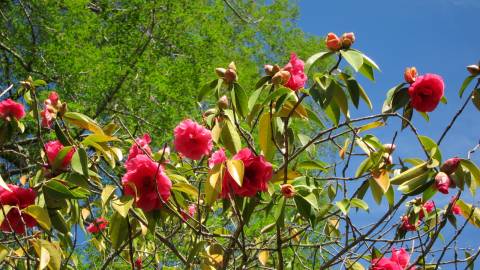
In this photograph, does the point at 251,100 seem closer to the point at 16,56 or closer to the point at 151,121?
the point at 151,121

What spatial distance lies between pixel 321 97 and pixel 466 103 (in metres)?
0.42

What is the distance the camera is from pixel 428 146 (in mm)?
1642

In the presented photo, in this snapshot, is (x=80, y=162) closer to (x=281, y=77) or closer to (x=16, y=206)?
(x=16, y=206)

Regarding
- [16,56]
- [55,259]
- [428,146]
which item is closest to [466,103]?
[428,146]

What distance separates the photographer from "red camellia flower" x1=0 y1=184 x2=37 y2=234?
5.17ft

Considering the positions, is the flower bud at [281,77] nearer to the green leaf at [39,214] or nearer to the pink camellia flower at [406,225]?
the green leaf at [39,214]

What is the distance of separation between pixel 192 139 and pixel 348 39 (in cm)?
50

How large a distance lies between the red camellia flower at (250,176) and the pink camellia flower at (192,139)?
0.60 ft

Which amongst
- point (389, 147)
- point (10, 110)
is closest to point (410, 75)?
point (389, 147)

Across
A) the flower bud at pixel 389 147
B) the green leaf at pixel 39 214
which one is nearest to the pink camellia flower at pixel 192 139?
the green leaf at pixel 39 214

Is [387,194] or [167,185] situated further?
[387,194]

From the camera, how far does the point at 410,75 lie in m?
1.65

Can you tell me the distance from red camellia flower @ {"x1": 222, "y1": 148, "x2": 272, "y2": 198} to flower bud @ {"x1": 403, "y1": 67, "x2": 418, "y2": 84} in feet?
1.61

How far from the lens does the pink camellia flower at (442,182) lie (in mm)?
1494
